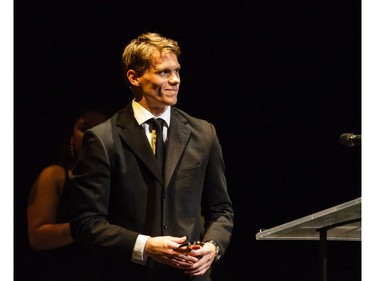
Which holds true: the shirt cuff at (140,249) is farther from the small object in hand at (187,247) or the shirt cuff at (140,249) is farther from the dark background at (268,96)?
the dark background at (268,96)

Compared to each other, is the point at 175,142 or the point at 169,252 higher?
the point at 175,142

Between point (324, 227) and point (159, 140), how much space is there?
666 millimetres

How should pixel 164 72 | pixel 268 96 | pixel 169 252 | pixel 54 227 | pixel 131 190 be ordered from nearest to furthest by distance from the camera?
pixel 169 252 < pixel 131 190 < pixel 164 72 < pixel 54 227 < pixel 268 96

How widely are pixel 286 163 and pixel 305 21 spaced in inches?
31.1

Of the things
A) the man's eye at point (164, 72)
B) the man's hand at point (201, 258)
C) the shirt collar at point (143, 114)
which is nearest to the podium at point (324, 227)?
the man's hand at point (201, 258)

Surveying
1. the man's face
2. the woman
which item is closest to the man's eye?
the man's face

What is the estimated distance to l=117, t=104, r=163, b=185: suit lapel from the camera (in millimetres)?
2895

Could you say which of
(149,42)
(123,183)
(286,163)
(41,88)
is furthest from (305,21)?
(123,183)

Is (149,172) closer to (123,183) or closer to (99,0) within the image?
(123,183)

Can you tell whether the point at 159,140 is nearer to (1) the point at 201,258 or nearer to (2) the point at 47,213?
(1) the point at 201,258

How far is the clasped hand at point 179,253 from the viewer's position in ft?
8.96

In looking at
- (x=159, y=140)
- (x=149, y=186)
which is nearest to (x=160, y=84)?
(x=159, y=140)

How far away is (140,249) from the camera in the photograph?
2795 millimetres

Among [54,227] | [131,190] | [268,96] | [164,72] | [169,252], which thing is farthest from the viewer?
[268,96]
